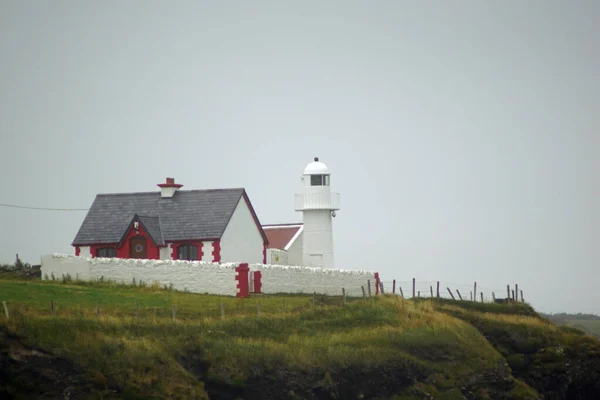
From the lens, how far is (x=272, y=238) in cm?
8100

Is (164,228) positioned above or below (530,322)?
above

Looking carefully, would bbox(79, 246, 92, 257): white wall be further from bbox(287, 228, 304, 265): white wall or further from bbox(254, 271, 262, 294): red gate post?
bbox(287, 228, 304, 265): white wall

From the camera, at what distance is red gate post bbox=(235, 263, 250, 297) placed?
5925cm

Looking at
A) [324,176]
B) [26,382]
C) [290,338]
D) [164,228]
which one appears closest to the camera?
[26,382]

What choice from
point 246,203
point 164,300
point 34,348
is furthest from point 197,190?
point 34,348

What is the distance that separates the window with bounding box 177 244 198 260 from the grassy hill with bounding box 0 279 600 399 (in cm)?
769

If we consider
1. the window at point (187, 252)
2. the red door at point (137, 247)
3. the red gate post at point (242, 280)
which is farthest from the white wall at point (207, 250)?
the red gate post at point (242, 280)

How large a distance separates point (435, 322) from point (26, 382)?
22.7 metres

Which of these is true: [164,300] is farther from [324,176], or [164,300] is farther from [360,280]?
[324,176]

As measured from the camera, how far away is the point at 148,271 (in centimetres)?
6106

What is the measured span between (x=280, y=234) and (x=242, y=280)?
21.8 meters

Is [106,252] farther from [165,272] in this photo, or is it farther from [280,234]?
[280,234]

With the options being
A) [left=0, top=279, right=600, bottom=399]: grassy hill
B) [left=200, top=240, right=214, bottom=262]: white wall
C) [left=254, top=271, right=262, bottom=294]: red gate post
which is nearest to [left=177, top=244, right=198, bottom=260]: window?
[left=200, top=240, right=214, bottom=262]: white wall

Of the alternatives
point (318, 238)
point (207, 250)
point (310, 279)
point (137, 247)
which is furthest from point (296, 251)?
point (137, 247)
